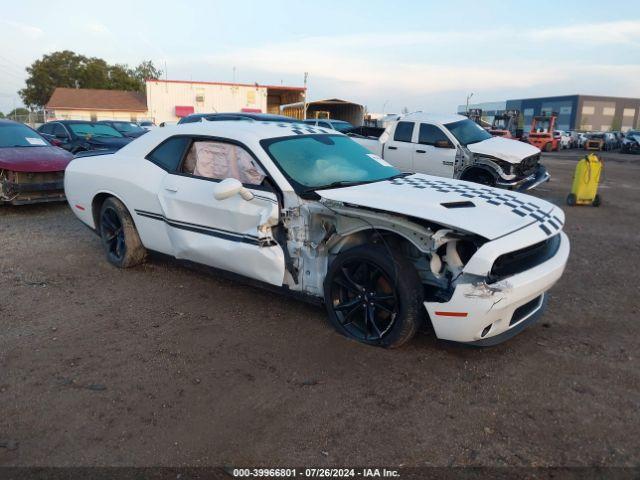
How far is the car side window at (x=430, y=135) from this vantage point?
975 centimetres

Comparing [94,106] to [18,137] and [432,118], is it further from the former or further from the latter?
[432,118]

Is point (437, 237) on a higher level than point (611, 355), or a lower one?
higher

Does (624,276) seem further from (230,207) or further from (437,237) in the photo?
(230,207)

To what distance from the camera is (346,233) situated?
3.63 meters

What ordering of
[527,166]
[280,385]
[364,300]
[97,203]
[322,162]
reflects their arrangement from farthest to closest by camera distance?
[527,166] → [97,203] → [322,162] → [364,300] → [280,385]

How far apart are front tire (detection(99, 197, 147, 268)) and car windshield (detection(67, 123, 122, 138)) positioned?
7548mm

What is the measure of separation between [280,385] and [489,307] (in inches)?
54.7

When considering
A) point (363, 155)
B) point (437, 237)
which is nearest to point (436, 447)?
point (437, 237)

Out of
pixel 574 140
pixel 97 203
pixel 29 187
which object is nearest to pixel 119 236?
pixel 97 203

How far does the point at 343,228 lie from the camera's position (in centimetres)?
366

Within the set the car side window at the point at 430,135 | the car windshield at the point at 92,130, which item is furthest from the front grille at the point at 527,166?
the car windshield at the point at 92,130

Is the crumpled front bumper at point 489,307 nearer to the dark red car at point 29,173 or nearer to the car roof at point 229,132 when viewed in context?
the car roof at point 229,132

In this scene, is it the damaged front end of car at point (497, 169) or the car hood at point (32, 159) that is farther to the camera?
the damaged front end of car at point (497, 169)

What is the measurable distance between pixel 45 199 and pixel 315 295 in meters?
6.30
